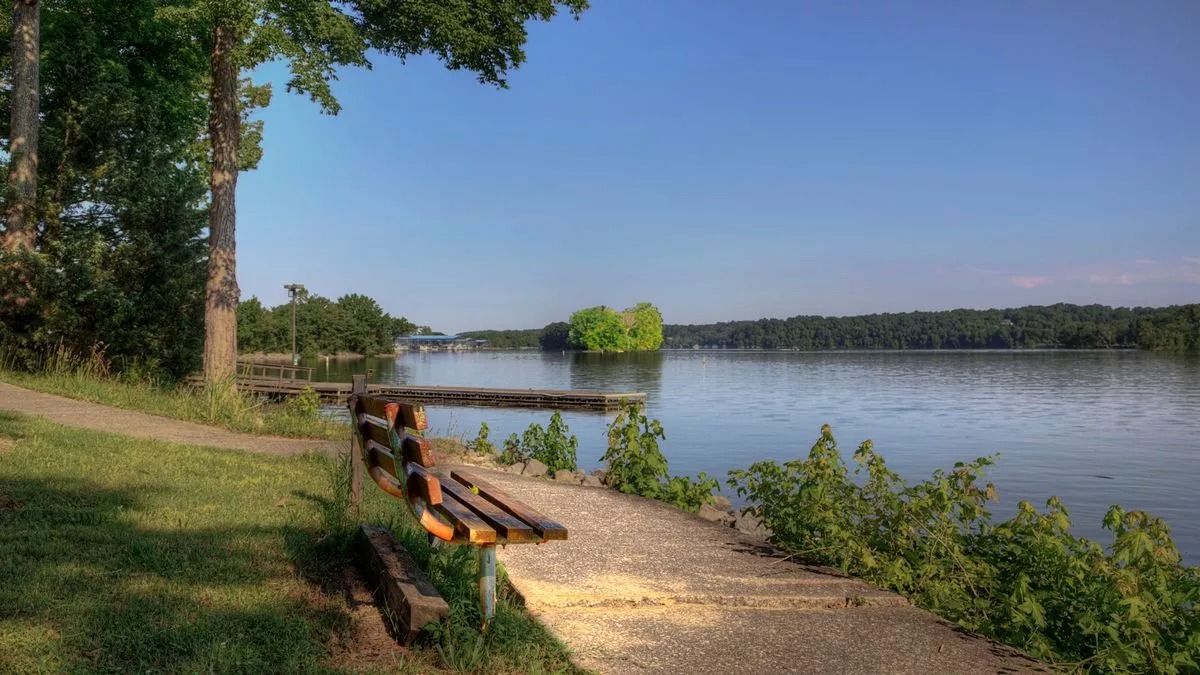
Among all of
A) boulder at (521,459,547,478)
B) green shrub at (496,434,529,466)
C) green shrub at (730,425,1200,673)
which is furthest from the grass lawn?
green shrub at (496,434,529,466)

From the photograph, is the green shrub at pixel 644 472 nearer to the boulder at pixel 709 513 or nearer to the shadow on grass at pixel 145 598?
the boulder at pixel 709 513

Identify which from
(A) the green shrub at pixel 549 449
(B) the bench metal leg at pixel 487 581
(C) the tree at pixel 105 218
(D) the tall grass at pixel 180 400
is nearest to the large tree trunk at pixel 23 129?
(C) the tree at pixel 105 218

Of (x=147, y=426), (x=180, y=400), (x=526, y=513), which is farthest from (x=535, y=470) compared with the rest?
(x=526, y=513)

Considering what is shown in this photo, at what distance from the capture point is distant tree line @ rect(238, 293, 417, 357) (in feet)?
367

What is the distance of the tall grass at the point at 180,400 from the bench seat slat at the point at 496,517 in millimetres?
8468

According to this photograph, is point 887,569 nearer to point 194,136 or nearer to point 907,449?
point 907,449

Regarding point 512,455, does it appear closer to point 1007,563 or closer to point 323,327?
point 1007,563

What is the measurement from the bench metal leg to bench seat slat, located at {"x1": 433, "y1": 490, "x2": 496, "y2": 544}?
196 millimetres

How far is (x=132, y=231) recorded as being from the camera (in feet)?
64.4

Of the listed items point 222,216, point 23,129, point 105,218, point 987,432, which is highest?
point 23,129

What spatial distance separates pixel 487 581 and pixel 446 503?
0.63 m

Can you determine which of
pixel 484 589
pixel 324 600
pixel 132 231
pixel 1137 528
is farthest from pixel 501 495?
pixel 132 231

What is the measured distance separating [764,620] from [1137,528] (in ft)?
7.23

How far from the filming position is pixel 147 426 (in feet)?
39.5
